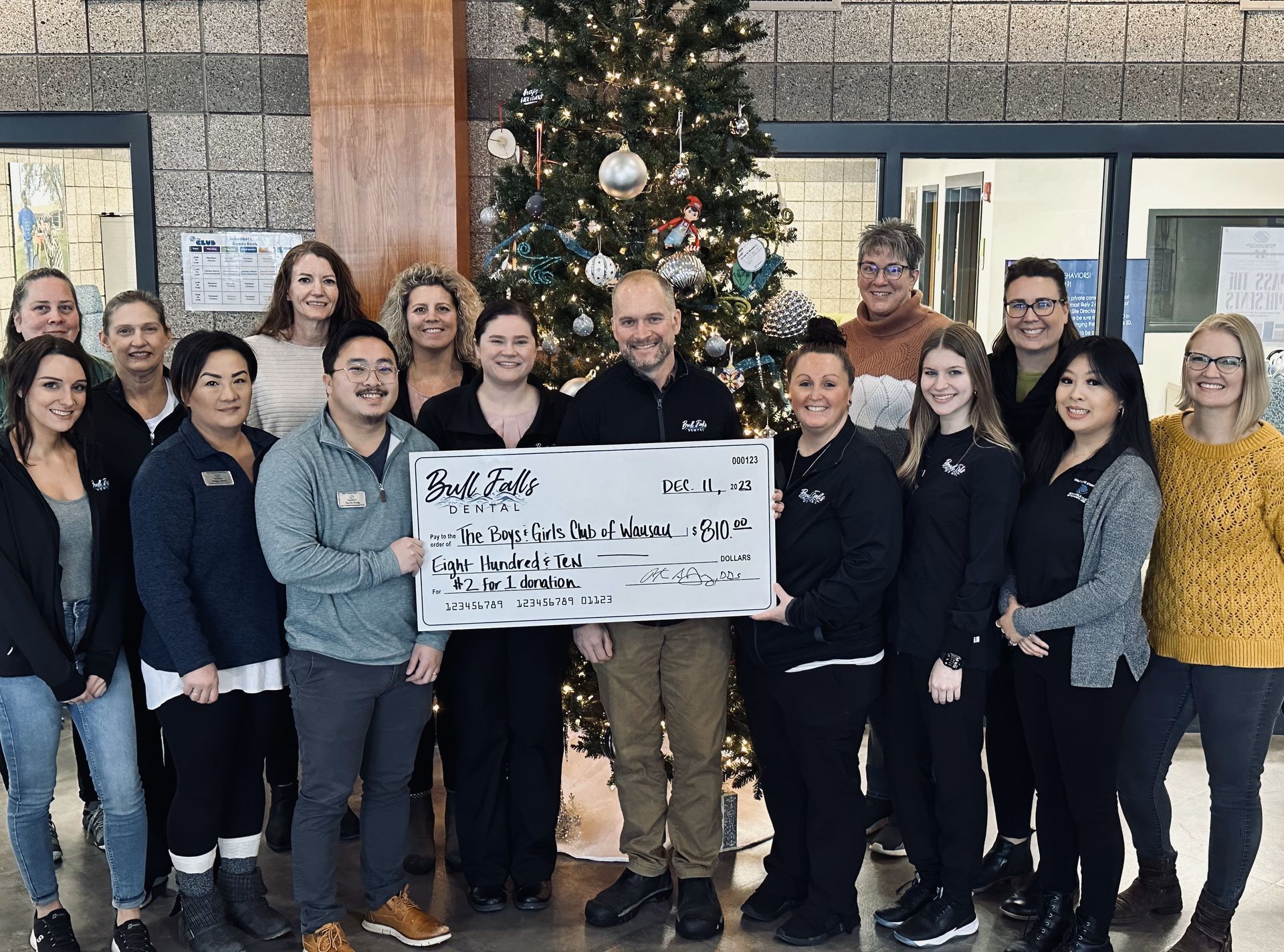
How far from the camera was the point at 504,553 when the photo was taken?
112 inches

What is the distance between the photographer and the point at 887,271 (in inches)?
133

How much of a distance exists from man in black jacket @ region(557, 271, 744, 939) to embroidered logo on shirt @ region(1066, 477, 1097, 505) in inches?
34.4

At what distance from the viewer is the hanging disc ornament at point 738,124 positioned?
346 centimetres

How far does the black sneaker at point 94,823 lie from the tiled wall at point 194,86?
8.20 feet

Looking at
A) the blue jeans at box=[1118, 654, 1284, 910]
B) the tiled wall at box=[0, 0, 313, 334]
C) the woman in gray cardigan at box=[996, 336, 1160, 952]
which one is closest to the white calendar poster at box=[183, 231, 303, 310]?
the tiled wall at box=[0, 0, 313, 334]

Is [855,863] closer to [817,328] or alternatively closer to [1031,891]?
[1031,891]

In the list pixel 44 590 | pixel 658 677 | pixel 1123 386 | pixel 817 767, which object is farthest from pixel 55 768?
pixel 1123 386

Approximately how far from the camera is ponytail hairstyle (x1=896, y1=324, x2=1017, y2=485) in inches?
109

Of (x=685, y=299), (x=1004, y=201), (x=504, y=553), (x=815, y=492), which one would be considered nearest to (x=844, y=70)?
(x=1004, y=201)

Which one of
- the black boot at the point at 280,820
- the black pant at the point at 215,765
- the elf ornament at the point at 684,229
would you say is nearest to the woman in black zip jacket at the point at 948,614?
the elf ornament at the point at 684,229

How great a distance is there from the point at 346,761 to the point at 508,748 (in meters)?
0.49

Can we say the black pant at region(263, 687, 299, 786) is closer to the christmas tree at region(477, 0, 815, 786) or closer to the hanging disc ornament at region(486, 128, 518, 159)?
the christmas tree at region(477, 0, 815, 786)

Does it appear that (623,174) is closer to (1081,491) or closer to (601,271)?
(601,271)

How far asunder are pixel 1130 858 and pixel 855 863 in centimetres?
108
